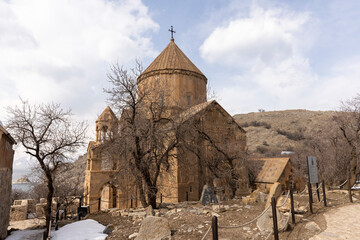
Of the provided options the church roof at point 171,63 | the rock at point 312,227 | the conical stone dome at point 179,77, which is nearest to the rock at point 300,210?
the rock at point 312,227

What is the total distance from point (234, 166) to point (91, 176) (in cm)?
1142

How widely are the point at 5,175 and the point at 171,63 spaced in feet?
50.4

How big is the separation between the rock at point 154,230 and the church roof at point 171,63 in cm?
1592

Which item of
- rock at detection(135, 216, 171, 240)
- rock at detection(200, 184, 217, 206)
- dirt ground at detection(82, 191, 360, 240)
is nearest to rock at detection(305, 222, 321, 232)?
dirt ground at detection(82, 191, 360, 240)

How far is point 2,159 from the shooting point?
9.95m

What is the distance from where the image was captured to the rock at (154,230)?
22.3 ft

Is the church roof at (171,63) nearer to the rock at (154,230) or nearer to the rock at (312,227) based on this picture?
the rock at (154,230)

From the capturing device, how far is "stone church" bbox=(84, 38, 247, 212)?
619 inches

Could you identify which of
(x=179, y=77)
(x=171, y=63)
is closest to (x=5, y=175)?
(x=179, y=77)

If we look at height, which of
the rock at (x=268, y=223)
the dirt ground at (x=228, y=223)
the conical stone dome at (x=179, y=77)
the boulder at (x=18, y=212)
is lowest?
the boulder at (x=18, y=212)

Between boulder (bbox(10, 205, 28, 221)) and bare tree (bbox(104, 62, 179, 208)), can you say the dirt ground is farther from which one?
boulder (bbox(10, 205, 28, 221))

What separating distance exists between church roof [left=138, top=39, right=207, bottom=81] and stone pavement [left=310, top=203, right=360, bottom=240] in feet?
51.9

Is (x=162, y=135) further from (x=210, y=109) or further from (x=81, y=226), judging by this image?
(x=210, y=109)

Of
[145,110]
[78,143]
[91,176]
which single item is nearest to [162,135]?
[145,110]
